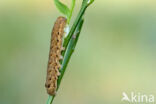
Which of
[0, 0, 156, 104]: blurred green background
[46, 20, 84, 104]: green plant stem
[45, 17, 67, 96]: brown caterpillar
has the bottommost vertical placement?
[0, 0, 156, 104]: blurred green background

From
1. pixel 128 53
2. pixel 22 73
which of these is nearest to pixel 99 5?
pixel 128 53

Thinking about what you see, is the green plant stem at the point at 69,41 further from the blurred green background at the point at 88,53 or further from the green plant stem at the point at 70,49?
the blurred green background at the point at 88,53

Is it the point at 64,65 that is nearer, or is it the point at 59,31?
the point at 64,65

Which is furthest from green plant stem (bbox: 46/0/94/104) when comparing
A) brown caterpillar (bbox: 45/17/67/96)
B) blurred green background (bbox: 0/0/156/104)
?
blurred green background (bbox: 0/0/156/104)

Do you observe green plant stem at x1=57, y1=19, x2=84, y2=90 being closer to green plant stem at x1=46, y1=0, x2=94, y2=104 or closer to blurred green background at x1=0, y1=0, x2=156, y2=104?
green plant stem at x1=46, y1=0, x2=94, y2=104

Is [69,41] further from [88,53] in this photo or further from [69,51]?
[88,53]

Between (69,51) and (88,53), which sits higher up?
(69,51)

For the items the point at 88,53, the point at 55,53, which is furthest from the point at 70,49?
the point at 88,53

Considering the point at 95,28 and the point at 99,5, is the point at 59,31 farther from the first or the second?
the point at 99,5
